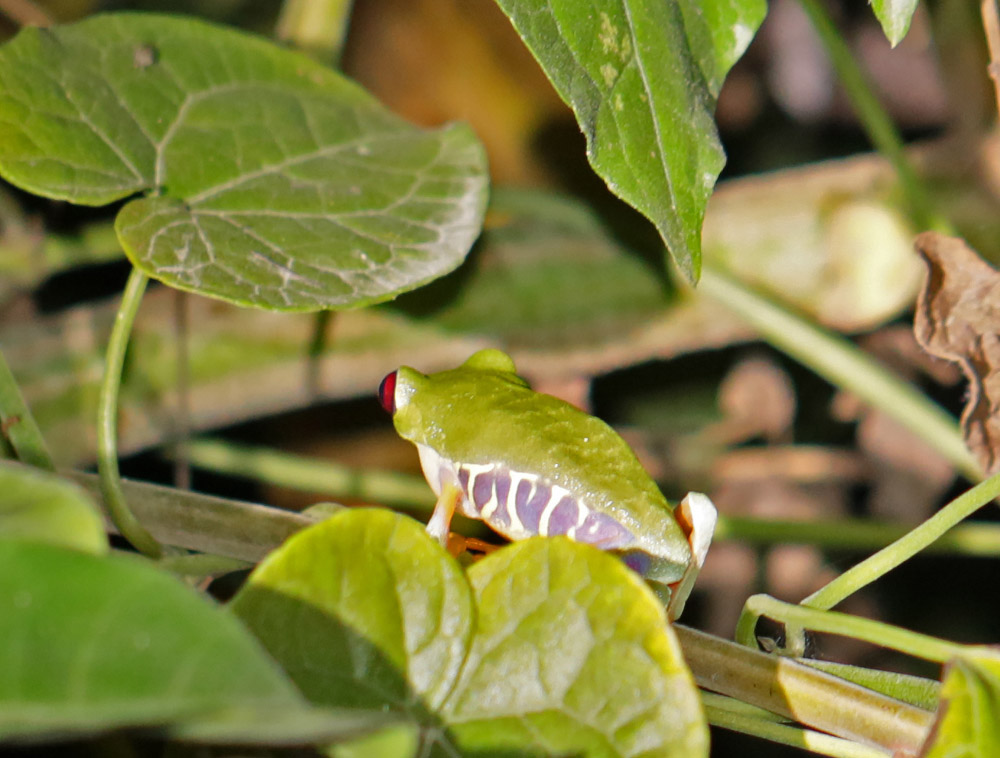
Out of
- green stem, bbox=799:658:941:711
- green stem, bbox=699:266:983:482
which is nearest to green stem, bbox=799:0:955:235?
green stem, bbox=699:266:983:482

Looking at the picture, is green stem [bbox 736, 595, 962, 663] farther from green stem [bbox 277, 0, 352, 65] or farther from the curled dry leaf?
green stem [bbox 277, 0, 352, 65]

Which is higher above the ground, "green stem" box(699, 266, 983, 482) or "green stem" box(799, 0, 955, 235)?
"green stem" box(799, 0, 955, 235)

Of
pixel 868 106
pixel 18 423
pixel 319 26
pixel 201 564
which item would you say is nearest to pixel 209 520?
pixel 201 564

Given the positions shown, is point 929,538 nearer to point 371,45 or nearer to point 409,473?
point 409,473

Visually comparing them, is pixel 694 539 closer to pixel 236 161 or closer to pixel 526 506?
pixel 526 506

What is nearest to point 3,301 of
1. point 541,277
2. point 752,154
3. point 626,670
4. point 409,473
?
point 409,473

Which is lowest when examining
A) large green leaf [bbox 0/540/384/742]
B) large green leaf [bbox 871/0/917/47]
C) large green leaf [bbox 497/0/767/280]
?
large green leaf [bbox 0/540/384/742]

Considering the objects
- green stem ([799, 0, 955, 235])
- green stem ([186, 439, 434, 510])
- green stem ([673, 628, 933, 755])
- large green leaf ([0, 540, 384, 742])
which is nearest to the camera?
large green leaf ([0, 540, 384, 742])
